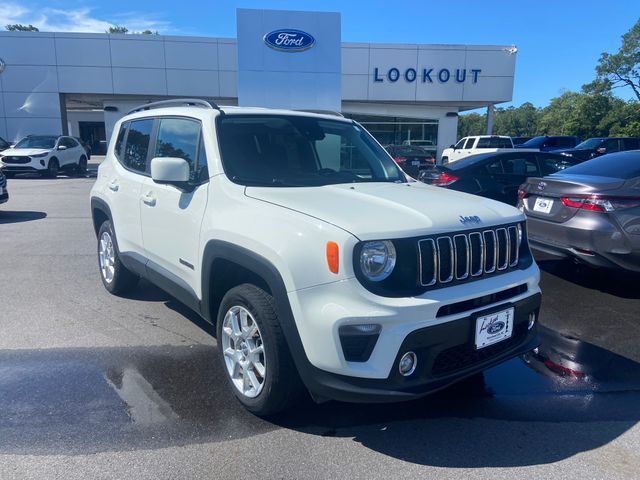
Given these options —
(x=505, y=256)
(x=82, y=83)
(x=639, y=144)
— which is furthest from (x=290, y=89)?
(x=505, y=256)

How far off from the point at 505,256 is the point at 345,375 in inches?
53.1

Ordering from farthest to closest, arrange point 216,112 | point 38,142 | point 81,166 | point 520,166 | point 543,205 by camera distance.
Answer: point 81,166, point 38,142, point 520,166, point 543,205, point 216,112

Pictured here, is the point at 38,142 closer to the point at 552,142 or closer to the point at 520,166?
the point at 520,166

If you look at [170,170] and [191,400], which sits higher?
[170,170]

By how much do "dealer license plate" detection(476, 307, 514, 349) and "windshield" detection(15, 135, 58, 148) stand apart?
835 inches

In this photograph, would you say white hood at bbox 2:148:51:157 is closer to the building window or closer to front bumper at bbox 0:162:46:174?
front bumper at bbox 0:162:46:174

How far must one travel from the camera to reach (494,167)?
8898 millimetres

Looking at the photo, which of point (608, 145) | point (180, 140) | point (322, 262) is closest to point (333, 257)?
point (322, 262)

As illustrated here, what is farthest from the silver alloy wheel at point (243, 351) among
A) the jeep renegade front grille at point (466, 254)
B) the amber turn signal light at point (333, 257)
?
the jeep renegade front grille at point (466, 254)

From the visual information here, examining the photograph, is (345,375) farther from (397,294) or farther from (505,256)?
(505,256)

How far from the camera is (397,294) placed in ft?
8.59

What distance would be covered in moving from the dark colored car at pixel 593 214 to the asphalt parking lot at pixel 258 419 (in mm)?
635

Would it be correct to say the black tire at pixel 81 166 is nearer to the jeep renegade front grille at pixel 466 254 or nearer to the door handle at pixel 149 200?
the door handle at pixel 149 200

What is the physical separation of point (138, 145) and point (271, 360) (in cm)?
293
